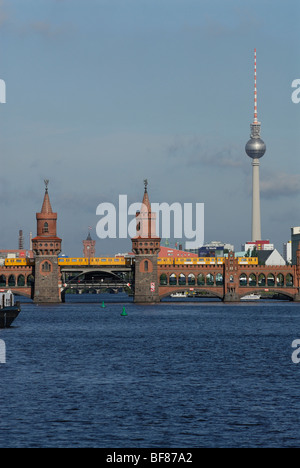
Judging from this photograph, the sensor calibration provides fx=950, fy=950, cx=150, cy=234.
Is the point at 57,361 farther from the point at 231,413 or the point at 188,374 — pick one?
the point at 231,413

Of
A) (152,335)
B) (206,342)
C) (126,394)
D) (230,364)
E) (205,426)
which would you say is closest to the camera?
(205,426)

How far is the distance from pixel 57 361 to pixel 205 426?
31380 millimetres

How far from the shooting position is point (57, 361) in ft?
258

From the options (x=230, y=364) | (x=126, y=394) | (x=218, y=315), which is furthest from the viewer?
(x=218, y=315)

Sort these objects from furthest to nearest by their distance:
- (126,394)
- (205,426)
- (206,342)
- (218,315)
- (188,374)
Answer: (218,315) → (206,342) → (188,374) → (126,394) → (205,426)

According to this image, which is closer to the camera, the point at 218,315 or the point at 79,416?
the point at 79,416

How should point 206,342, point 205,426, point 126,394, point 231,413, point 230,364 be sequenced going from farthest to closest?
point 206,342, point 230,364, point 126,394, point 231,413, point 205,426

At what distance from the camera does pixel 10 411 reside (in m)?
53.2

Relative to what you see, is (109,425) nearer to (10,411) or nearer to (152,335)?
(10,411)

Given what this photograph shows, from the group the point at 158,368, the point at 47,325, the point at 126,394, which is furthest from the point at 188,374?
the point at 47,325

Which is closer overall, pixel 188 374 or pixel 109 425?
pixel 109 425

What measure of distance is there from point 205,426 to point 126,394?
11359mm

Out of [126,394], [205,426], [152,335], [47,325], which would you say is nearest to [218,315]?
[47,325]

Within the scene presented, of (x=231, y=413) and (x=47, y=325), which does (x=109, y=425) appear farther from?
(x=47, y=325)
